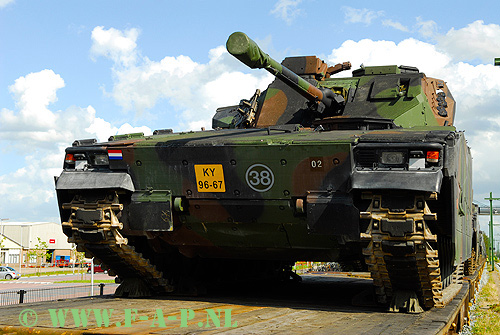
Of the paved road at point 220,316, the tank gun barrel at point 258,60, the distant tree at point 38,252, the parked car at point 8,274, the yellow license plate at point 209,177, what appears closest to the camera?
the paved road at point 220,316

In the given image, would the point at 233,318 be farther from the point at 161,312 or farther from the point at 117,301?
the point at 117,301

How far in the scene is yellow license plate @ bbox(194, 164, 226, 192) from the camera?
847 cm

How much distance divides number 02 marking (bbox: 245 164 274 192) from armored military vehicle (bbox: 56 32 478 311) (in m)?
0.01

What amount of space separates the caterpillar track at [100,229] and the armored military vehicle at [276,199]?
0.02m

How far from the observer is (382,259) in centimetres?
785

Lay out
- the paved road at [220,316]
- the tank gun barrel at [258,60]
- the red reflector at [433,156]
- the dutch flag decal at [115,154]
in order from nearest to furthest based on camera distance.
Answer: the paved road at [220,316], the tank gun barrel at [258,60], the red reflector at [433,156], the dutch flag decal at [115,154]

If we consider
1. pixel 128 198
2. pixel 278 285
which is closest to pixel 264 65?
pixel 128 198

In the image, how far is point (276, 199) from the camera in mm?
8297

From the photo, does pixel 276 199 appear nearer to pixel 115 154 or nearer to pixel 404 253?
pixel 404 253

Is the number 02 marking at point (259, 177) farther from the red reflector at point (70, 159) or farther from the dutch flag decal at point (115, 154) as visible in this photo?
the red reflector at point (70, 159)

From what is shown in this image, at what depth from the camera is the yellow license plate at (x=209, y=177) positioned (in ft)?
27.8

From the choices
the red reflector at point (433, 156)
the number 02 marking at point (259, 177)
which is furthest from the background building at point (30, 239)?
the red reflector at point (433, 156)

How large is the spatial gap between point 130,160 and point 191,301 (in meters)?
2.15

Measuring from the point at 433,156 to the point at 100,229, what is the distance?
4387 millimetres
